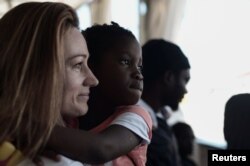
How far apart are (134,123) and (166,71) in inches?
46.7

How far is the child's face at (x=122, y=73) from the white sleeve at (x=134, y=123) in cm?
10

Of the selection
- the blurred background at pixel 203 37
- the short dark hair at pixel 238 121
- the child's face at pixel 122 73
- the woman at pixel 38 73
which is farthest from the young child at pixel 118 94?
the blurred background at pixel 203 37

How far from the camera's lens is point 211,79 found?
3598 mm

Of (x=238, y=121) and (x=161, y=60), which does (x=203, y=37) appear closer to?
(x=161, y=60)

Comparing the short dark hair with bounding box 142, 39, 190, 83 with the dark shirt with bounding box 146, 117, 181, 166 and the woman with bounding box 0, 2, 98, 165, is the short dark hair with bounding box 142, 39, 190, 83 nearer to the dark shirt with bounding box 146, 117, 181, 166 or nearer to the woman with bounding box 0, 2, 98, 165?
the dark shirt with bounding box 146, 117, 181, 166

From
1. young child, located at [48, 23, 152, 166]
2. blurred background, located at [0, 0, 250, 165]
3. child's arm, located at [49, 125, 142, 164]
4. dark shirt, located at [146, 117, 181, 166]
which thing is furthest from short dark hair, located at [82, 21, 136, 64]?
blurred background, located at [0, 0, 250, 165]

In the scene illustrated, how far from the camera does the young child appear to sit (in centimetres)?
100

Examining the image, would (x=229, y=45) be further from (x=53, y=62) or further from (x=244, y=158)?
(x=53, y=62)

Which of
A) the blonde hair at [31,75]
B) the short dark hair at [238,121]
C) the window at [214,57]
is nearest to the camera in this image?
the blonde hair at [31,75]

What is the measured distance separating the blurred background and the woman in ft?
7.20

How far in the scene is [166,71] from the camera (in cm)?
218

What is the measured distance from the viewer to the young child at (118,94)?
3.29 feet

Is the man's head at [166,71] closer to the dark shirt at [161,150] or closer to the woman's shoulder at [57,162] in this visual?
the dark shirt at [161,150]

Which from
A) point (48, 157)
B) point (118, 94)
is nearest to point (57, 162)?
point (48, 157)
